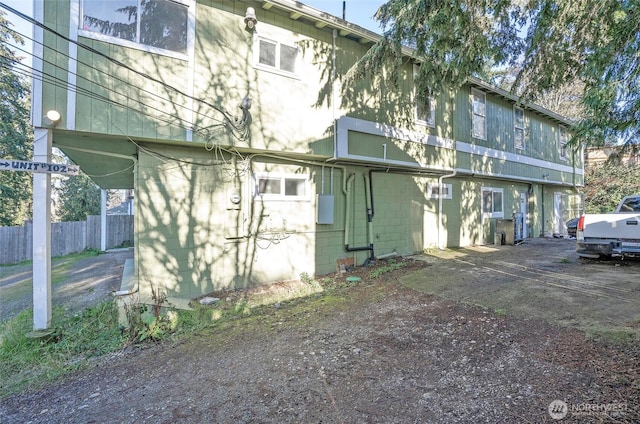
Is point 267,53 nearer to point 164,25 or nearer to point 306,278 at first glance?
point 164,25

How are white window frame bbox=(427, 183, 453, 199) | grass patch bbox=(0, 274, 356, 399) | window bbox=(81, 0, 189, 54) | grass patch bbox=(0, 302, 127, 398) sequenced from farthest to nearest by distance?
white window frame bbox=(427, 183, 453, 199), window bbox=(81, 0, 189, 54), grass patch bbox=(0, 274, 356, 399), grass patch bbox=(0, 302, 127, 398)

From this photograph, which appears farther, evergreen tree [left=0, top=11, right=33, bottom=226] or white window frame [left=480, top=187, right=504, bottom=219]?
evergreen tree [left=0, top=11, right=33, bottom=226]

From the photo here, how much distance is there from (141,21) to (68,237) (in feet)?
38.8

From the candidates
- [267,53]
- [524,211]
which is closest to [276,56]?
[267,53]

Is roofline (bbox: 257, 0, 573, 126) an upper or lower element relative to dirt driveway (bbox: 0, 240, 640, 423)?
upper

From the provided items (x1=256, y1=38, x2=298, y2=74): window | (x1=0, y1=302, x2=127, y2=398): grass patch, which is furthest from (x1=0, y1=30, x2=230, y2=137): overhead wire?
(x1=0, y1=302, x2=127, y2=398): grass patch

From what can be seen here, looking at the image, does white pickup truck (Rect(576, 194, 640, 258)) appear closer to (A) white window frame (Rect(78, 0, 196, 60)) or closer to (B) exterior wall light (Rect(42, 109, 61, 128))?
(A) white window frame (Rect(78, 0, 196, 60))

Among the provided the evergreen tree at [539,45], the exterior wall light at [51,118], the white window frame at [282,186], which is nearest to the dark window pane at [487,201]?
the evergreen tree at [539,45]

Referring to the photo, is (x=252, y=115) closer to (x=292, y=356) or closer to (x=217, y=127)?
(x=217, y=127)

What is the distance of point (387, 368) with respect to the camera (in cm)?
305

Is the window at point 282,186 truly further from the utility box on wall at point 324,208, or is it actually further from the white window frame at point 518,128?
the white window frame at point 518,128

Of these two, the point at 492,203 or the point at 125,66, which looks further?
the point at 492,203

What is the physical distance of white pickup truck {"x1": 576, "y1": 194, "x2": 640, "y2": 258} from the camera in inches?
259

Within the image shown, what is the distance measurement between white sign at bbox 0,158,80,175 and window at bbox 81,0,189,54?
81.6 inches
